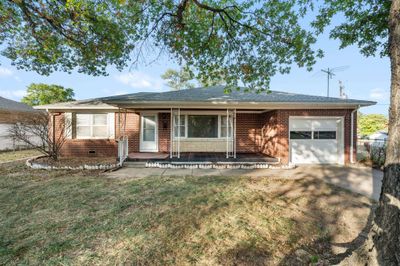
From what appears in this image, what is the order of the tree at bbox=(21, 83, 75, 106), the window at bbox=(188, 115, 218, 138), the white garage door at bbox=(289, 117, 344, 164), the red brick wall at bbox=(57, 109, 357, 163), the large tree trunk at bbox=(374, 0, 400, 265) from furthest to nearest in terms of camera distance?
the tree at bbox=(21, 83, 75, 106)
the red brick wall at bbox=(57, 109, 357, 163)
the window at bbox=(188, 115, 218, 138)
the white garage door at bbox=(289, 117, 344, 164)
the large tree trunk at bbox=(374, 0, 400, 265)

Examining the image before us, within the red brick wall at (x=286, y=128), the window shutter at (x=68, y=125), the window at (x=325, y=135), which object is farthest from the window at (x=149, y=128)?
the window at (x=325, y=135)

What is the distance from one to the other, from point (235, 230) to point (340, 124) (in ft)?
28.8

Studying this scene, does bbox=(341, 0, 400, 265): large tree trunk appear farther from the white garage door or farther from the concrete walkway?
the white garage door

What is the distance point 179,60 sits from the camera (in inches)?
341

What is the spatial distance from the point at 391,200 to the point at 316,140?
806 cm

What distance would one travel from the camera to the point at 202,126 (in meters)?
11.5

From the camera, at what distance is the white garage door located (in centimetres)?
970

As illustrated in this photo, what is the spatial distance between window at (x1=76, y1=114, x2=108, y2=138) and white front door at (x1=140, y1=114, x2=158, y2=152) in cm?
213

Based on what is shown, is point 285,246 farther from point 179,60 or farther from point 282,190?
point 179,60

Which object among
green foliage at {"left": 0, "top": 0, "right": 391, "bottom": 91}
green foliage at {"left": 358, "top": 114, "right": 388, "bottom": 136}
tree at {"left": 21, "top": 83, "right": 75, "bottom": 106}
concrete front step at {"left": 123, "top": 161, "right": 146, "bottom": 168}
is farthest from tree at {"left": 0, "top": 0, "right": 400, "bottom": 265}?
green foliage at {"left": 358, "top": 114, "right": 388, "bottom": 136}

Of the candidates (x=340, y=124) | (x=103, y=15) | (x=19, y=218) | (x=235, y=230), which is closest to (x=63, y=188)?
(x=19, y=218)

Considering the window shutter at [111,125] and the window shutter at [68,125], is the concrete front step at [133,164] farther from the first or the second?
the window shutter at [68,125]

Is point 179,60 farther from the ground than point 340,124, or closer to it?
farther from the ground

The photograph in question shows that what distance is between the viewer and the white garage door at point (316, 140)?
31.8ft
